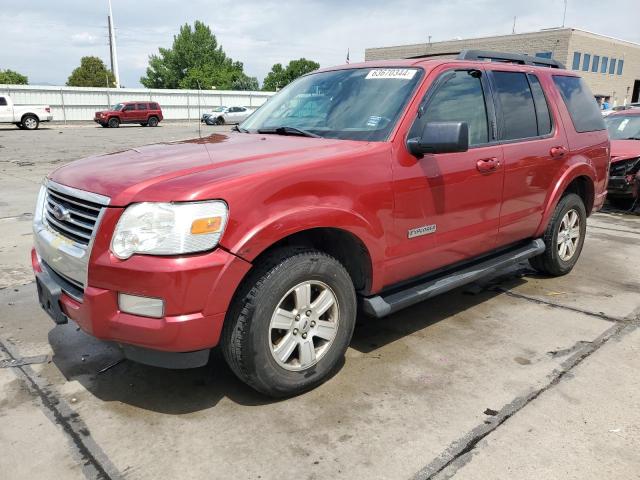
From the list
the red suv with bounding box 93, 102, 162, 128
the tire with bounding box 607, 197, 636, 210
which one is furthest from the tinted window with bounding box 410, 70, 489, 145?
the red suv with bounding box 93, 102, 162, 128

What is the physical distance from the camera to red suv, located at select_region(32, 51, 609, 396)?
99.6 inches

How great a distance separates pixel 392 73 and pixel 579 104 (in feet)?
7.93

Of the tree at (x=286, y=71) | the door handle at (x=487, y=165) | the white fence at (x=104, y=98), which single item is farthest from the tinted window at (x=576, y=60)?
the tree at (x=286, y=71)

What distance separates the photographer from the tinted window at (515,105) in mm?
4152

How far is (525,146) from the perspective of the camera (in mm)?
4246

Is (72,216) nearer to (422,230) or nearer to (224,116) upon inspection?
(422,230)

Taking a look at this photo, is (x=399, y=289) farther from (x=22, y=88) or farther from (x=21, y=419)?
(x=22, y=88)

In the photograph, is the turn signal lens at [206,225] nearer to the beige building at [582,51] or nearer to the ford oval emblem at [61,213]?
the ford oval emblem at [61,213]

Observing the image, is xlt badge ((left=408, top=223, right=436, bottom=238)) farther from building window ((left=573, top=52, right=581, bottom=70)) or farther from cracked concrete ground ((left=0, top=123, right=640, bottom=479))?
building window ((left=573, top=52, right=581, bottom=70))

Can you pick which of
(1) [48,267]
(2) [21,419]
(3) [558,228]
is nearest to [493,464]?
(2) [21,419]

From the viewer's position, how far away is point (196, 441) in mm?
2666

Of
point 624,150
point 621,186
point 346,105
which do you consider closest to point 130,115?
point 624,150

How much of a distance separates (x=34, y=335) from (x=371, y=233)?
8.43 feet

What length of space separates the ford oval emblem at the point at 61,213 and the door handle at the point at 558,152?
12.2 feet
